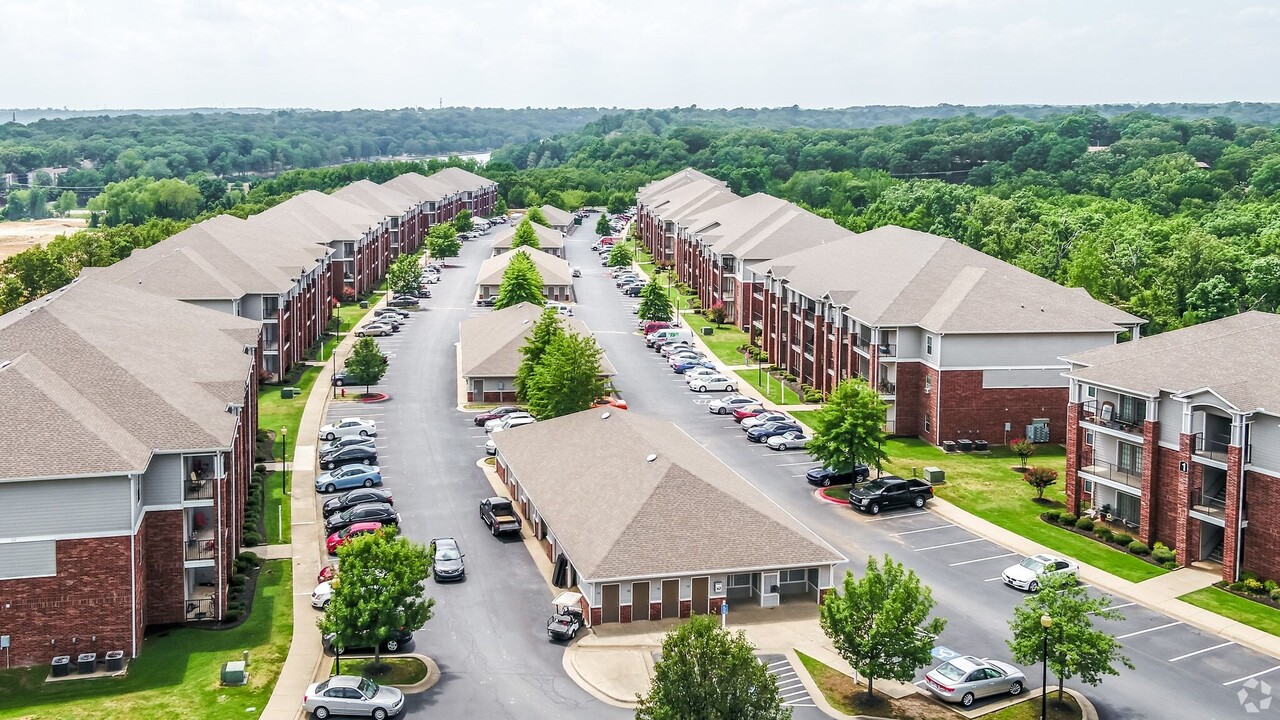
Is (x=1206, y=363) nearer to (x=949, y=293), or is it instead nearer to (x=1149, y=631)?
(x=1149, y=631)

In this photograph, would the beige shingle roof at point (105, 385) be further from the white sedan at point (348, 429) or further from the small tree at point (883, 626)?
the small tree at point (883, 626)

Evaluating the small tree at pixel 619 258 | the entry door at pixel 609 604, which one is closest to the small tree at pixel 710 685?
the entry door at pixel 609 604

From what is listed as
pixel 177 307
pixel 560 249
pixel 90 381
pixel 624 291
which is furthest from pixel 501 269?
pixel 90 381

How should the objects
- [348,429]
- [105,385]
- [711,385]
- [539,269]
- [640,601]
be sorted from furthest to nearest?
[539,269] < [711,385] < [348,429] < [105,385] < [640,601]

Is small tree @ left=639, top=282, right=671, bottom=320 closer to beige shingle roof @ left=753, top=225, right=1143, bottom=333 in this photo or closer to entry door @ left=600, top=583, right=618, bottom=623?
beige shingle roof @ left=753, top=225, right=1143, bottom=333

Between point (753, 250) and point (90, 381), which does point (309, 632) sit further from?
point (753, 250)

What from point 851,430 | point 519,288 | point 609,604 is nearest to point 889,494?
point 851,430

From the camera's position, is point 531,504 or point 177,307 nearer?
point 531,504
